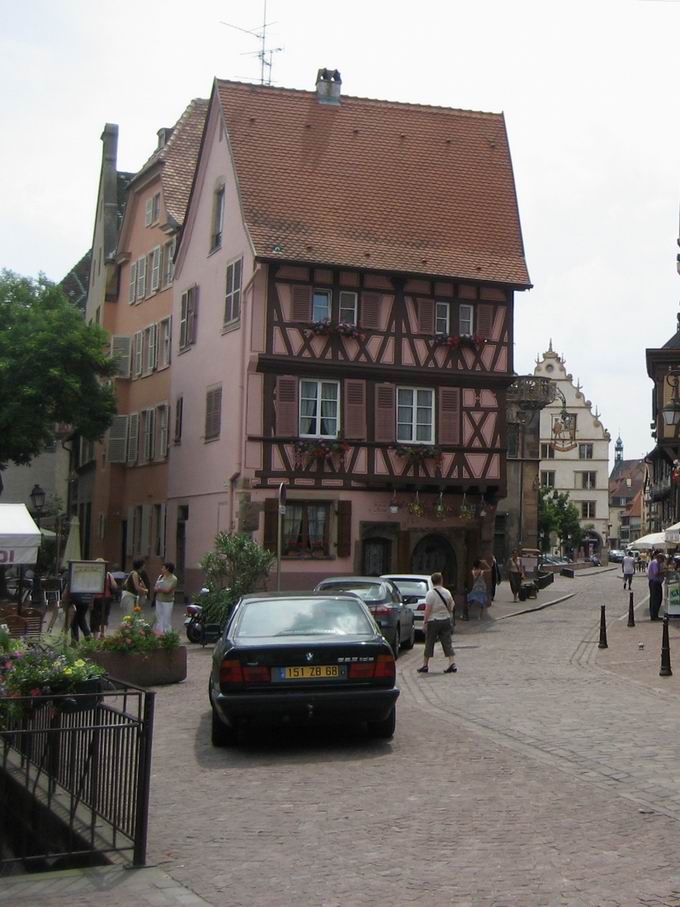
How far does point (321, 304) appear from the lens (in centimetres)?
3594

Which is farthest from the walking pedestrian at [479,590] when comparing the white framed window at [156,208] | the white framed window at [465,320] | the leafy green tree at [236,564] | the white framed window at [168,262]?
the white framed window at [156,208]

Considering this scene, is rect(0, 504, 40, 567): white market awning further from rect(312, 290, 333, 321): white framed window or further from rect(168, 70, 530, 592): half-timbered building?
rect(312, 290, 333, 321): white framed window

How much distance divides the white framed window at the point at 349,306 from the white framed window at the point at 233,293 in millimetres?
2824

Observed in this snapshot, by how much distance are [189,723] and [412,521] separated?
22550 mm

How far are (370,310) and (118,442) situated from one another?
14478mm

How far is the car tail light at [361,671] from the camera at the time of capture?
1227 centimetres

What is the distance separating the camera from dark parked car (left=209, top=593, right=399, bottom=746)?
12.1 meters

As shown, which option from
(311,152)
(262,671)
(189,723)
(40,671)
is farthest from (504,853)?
(311,152)

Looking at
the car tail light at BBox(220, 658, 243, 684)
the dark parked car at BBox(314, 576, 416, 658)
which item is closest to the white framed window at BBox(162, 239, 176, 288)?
the dark parked car at BBox(314, 576, 416, 658)

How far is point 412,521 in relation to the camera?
36.5 metres

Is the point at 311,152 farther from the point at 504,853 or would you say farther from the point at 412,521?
the point at 504,853

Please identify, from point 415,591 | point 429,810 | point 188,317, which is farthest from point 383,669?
point 188,317

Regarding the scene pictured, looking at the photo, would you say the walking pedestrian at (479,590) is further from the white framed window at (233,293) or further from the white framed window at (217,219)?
the white framed window at (217,219)

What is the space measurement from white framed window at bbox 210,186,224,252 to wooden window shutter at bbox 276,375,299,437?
5.99 meters
